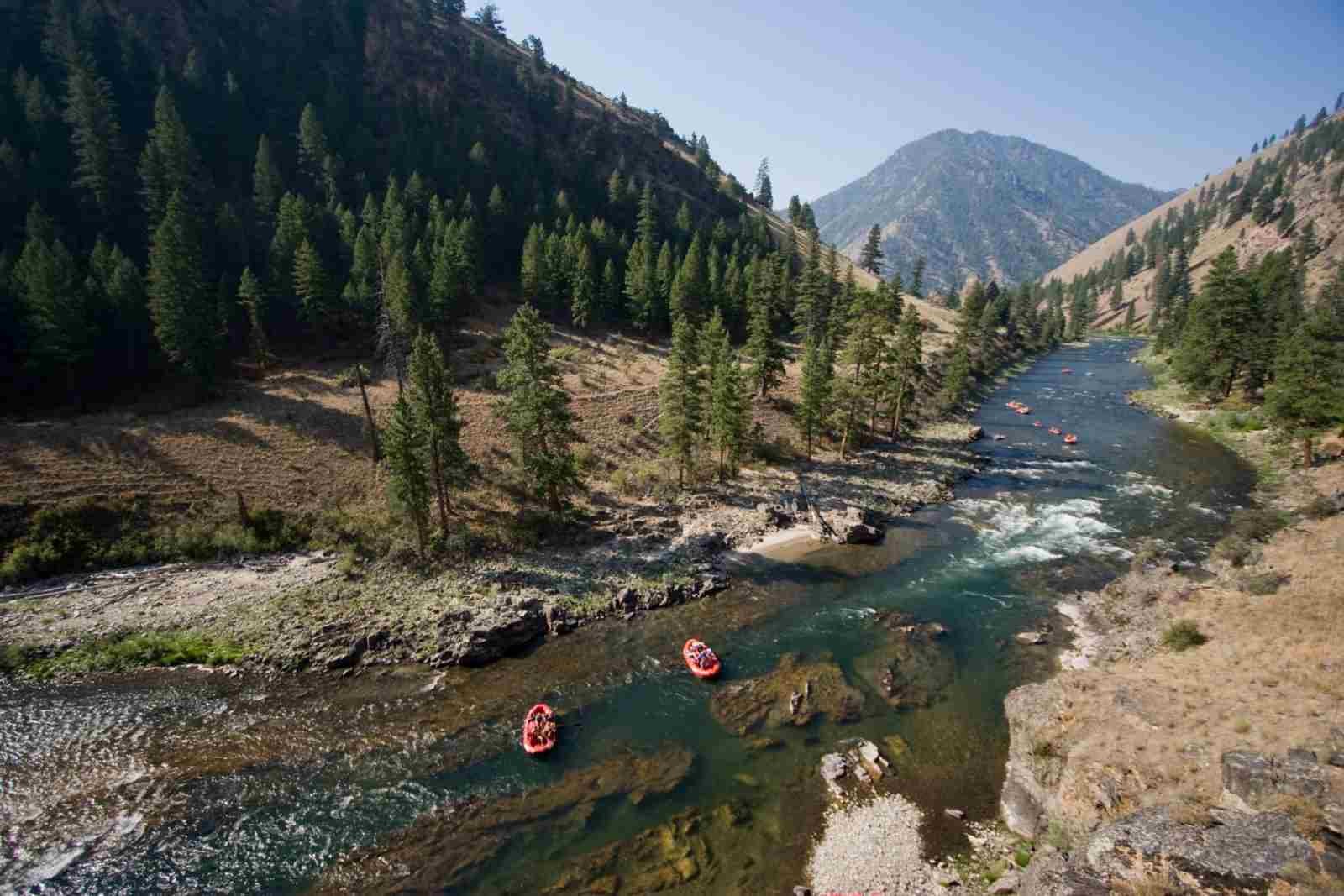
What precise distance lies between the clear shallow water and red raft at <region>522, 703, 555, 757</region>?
0.81m

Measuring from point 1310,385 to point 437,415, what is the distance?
79283 millimetres

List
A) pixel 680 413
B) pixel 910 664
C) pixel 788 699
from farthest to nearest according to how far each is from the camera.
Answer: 1. pixel 680 413
2. pixel 910 664
3. pixel 788 699

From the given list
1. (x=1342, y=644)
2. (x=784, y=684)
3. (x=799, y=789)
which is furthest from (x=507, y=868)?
(x=1342, y=644)

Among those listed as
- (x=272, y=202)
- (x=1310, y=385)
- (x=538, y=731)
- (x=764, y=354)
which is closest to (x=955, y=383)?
(x=764, y=354)

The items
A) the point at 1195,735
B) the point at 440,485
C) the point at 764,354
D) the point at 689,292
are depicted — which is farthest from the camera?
the point at 689,292

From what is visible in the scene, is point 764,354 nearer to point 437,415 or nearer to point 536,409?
point 536,409

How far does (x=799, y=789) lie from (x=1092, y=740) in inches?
481

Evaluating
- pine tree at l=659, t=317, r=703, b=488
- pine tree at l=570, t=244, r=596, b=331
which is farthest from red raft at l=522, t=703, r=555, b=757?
pine tree at l=570, t=244, r=596, b=331

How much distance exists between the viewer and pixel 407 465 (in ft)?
136

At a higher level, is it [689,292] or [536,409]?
[689,292]

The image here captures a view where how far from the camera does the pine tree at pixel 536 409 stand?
47.5 m

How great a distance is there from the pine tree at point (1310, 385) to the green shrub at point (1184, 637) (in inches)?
1639

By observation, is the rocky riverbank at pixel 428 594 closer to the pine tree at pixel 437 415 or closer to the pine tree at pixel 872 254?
the pine tree at pixel 437 415

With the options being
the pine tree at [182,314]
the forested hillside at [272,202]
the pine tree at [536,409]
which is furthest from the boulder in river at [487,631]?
the pine tree at [182,314]
